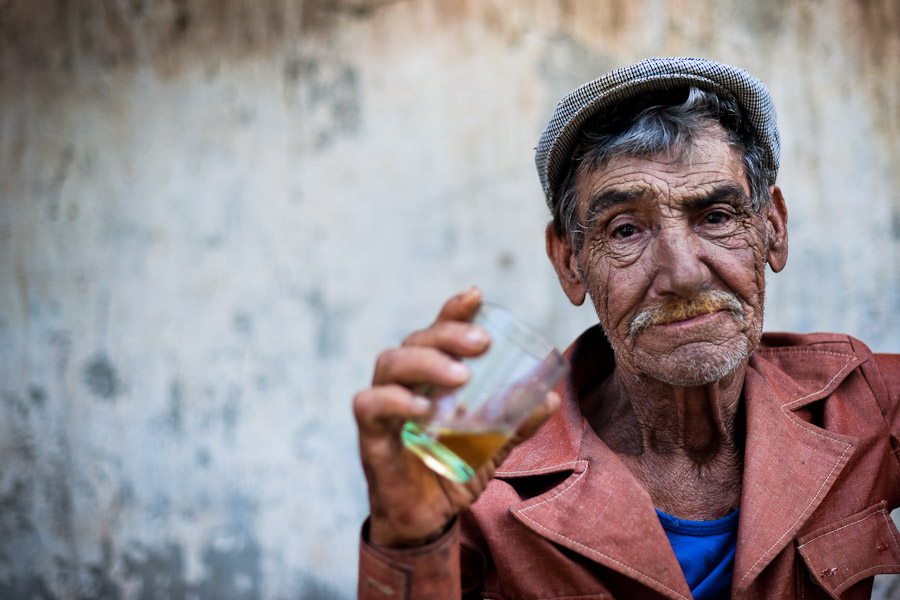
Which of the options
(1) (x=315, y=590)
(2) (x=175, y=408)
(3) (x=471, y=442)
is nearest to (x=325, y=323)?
(2) (x=175, y=408)

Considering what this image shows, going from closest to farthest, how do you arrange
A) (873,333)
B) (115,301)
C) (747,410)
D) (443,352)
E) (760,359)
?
1. (443,352)
2. (747,410)
3. (760,359)
4. (873,333)
5. (115,301)

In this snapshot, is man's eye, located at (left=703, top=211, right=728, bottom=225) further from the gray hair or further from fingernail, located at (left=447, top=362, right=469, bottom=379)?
fingernail, located at (left=447, top=362, right=469, bottom=379)

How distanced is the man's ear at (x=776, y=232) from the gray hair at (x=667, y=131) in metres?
0.08

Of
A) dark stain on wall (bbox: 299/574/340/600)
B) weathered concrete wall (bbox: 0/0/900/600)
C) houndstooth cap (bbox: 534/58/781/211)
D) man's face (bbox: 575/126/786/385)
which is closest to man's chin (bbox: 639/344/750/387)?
man's face (bbox: 575/126/786/385)

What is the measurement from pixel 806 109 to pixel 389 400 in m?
2.83

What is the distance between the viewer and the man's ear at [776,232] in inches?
85.7

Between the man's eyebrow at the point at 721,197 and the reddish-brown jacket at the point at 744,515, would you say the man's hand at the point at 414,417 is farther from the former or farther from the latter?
the man's eyebrow at the point at 721,197

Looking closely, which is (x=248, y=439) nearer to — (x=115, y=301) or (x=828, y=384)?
(x=115, y=301)

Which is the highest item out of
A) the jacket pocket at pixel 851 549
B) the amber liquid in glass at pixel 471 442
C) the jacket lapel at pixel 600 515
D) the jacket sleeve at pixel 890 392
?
the amber liquid in glass at pixel 471 442

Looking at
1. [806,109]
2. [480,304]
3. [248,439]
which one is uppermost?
[806,109]

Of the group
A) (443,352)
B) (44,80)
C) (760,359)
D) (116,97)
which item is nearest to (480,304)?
(443,352)

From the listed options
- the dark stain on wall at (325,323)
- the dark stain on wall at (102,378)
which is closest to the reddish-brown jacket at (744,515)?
the dark stain on wall at (325,323)

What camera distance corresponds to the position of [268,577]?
3.33m

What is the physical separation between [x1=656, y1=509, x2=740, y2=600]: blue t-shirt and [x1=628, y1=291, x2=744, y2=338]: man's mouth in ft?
1.76
